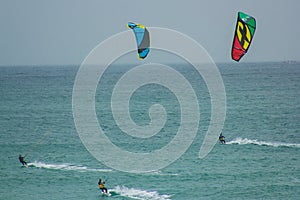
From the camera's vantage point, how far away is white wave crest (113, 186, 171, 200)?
35844 millimetres

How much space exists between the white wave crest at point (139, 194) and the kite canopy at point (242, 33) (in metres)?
10.8

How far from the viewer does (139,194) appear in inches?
1442

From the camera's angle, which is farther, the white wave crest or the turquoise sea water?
the turquoise sea water

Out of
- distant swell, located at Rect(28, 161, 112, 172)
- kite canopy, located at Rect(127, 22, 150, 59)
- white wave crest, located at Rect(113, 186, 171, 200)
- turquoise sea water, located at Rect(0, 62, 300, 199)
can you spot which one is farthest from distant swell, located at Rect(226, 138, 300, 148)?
kite canopy, located at Rect(127, 22, 150, 59)

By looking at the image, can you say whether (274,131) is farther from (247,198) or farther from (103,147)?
(247,198)

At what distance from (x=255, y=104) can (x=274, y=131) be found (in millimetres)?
33228

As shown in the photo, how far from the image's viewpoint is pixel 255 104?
94.6 meters

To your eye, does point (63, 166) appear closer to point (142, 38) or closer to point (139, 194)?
point (139, 194)

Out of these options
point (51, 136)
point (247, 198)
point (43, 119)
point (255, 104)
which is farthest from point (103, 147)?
point (255, 104)

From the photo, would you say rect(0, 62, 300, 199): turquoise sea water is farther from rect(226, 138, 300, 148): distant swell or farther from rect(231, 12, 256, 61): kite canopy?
rect(231, 12, 256, 61): kite canopy

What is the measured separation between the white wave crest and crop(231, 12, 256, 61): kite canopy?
10.8 m

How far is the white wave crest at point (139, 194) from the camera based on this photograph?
3584cm

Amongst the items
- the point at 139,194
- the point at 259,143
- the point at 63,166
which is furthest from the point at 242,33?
the point at 259,143

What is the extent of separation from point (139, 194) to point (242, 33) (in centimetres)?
1309
